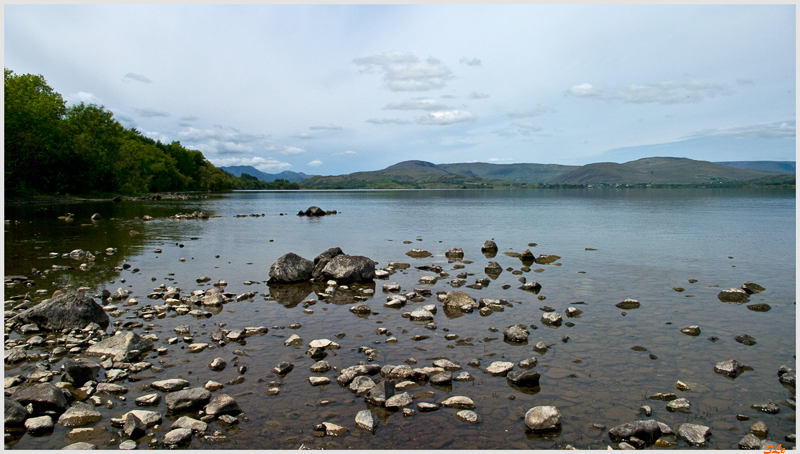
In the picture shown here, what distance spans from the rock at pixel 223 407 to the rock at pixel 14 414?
352cm

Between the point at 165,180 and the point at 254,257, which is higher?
the point at 165,180

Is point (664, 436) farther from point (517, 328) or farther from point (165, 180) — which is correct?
point (165, 180)

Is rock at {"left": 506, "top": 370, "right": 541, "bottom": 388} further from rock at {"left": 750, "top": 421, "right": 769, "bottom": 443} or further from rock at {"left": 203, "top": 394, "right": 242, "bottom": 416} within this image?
rock at {"left": 203, "top": 394, "right": 242, "bottom": 416}

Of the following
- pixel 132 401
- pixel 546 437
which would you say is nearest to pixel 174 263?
pixel 132 401

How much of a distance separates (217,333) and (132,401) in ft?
13.8

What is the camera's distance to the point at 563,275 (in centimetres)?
2488

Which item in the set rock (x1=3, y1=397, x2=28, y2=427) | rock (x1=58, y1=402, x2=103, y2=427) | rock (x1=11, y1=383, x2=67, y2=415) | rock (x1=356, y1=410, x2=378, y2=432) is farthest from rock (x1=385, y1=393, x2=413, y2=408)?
rock (x1=3, y1=397, x2=28, y2=427)

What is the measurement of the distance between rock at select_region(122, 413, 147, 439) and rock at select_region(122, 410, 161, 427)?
0.09 metres

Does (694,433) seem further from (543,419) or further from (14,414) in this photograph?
(14,414)

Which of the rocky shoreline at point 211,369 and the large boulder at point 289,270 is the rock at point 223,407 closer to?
the rocky shoreline at point 211,369

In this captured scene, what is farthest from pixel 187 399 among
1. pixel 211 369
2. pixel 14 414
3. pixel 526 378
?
pixel 526 378

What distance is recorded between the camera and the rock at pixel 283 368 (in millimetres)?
11680

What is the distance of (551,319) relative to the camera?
16031 millimetres

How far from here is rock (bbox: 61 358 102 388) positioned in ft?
35.0
